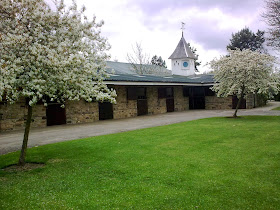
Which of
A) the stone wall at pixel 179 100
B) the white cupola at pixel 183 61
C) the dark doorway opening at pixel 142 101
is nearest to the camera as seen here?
the dark doorway opening at pixel 142 101

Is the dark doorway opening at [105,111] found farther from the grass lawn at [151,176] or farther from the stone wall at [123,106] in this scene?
the grass lawn at [151,176]

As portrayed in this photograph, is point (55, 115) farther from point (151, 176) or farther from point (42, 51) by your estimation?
point (151, 176)

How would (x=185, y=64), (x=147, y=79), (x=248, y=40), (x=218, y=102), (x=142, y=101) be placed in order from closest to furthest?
(x=147, y=79)
(x=142, y=101)
(x=218, y=102)
(x=185, y=64)
(x=248, y=40)

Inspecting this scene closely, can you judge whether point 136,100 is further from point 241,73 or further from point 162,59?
point 162,59

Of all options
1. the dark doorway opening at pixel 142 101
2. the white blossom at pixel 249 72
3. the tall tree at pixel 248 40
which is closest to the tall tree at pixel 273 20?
the white blossom at pixel 249 72

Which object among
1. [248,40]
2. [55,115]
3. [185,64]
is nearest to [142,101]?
[55,115]

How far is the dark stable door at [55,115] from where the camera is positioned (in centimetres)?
1416

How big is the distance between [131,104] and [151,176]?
13190mm

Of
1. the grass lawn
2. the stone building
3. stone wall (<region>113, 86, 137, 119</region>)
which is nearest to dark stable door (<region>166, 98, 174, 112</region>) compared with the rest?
the stone building

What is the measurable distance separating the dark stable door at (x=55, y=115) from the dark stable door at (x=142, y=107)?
594cm

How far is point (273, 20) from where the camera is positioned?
17.5 m

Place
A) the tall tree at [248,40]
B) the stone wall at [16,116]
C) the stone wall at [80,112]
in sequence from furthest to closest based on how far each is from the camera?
the tall tree at [248,40] → the stone wall at [80,112] → the stone wall at [16,116]

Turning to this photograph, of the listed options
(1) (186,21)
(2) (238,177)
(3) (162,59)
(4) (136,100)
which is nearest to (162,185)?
(2) (238,177)

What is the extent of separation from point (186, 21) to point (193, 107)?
16.3 m
